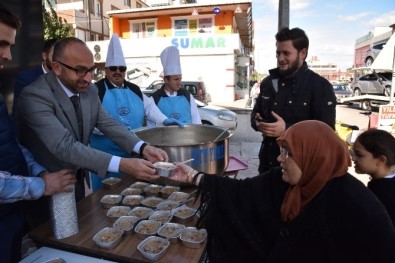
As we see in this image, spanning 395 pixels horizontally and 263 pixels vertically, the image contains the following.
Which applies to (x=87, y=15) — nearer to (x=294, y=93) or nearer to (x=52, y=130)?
(x=294, y=93)

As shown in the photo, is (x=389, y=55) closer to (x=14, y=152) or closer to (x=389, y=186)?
(x=389, y=186)

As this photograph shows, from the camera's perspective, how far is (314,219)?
1343 mm

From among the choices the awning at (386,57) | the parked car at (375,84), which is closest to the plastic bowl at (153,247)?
the awning at (386,57)

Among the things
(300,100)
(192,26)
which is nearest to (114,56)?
(300,100)

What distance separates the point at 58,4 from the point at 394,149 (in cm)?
2270

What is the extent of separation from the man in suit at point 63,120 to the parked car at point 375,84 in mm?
14769

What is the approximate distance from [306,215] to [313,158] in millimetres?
263

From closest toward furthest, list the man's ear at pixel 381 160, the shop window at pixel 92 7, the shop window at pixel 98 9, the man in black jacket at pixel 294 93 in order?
the man's ear at pixel 381 160
the man in black jacket at pixel 294 93
the shop window at pixel 92 7
the shop window at pixel 98 9

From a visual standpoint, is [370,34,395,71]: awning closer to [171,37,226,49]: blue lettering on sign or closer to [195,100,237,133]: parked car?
[195,100,237,133]: parked car

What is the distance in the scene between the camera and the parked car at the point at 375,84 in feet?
44.9

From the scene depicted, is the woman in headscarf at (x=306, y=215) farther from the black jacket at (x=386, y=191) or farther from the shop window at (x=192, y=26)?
the shop window at (x=192, y=26)

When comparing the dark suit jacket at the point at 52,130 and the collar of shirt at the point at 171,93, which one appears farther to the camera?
the collar of shirt at the point at 171,93

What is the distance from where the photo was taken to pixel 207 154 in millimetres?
1847

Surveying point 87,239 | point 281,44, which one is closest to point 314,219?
point 87,239
